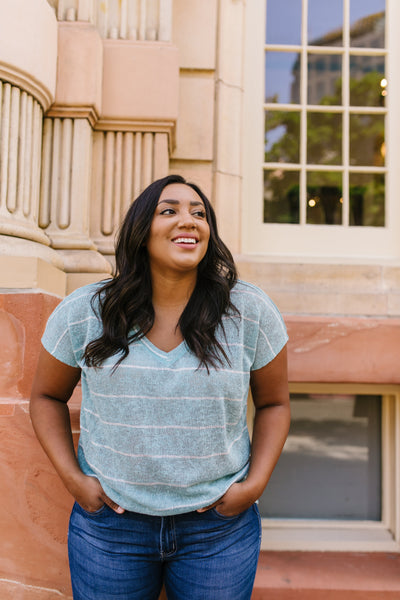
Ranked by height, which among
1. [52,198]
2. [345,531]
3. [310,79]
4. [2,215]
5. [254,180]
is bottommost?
[345,531]

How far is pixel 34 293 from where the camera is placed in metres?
2.22

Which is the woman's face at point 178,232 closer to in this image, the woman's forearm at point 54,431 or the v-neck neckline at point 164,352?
the v-neck neckline at point 164,352

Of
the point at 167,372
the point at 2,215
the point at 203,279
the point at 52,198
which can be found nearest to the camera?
the point at 167,372

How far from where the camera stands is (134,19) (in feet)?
9.87

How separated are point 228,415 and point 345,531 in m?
1.86

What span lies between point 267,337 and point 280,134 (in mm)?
2149

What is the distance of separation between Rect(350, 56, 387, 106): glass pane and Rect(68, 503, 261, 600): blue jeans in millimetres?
2902

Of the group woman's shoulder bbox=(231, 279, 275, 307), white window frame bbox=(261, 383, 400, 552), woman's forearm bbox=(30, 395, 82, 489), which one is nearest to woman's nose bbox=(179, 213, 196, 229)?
woman's shoulder bbox=(231, 279, 275, 307)

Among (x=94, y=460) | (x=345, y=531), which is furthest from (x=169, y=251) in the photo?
(x=345, y=531)

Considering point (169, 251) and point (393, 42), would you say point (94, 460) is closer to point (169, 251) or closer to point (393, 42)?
point (169, 251)

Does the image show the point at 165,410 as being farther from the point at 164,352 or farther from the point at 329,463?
the point at 329,463

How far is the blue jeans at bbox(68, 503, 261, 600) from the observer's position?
1610mm

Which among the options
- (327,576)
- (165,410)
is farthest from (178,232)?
(327,576)

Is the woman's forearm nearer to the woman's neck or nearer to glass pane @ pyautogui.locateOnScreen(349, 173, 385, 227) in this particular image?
the woman's neck
